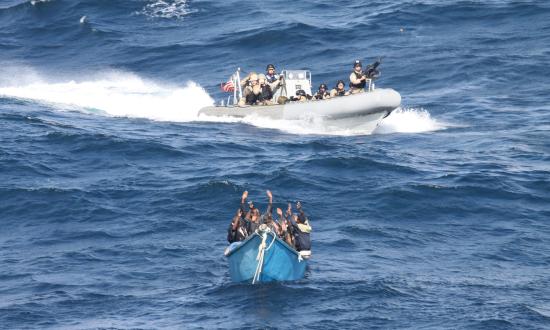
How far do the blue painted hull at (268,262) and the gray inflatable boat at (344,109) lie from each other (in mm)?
15828

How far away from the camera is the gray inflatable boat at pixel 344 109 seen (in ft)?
138

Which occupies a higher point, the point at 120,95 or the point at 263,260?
the point at 120,95

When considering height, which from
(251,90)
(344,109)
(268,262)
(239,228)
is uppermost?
(251,90)

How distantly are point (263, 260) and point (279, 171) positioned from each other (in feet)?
33.3

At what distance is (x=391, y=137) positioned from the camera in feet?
140

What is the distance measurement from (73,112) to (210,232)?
63.4 ft

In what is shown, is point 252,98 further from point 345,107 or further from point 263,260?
point 263,260

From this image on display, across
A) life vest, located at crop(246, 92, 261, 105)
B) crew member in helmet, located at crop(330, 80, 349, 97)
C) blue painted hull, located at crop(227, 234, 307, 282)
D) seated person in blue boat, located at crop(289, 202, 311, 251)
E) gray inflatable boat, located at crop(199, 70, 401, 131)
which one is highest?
crew member in helmet, located at crop(330, 80, 349, 97)

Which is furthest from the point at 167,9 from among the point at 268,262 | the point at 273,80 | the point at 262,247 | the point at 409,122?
the point at 262,247

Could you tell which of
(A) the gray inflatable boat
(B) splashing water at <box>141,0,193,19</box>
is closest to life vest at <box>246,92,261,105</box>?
(A) the gray inflatable boat

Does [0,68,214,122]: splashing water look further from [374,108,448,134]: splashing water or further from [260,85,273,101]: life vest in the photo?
[374,108,448,134]: splashing water

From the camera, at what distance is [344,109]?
42.4m

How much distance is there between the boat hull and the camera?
42.1 m

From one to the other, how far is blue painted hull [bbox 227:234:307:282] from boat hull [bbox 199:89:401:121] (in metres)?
15.8
